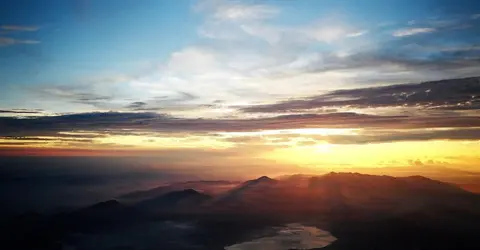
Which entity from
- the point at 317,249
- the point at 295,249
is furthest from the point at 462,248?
the point at 295,249

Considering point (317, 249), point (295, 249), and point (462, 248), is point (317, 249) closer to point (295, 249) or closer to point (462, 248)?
point (295, 249)
